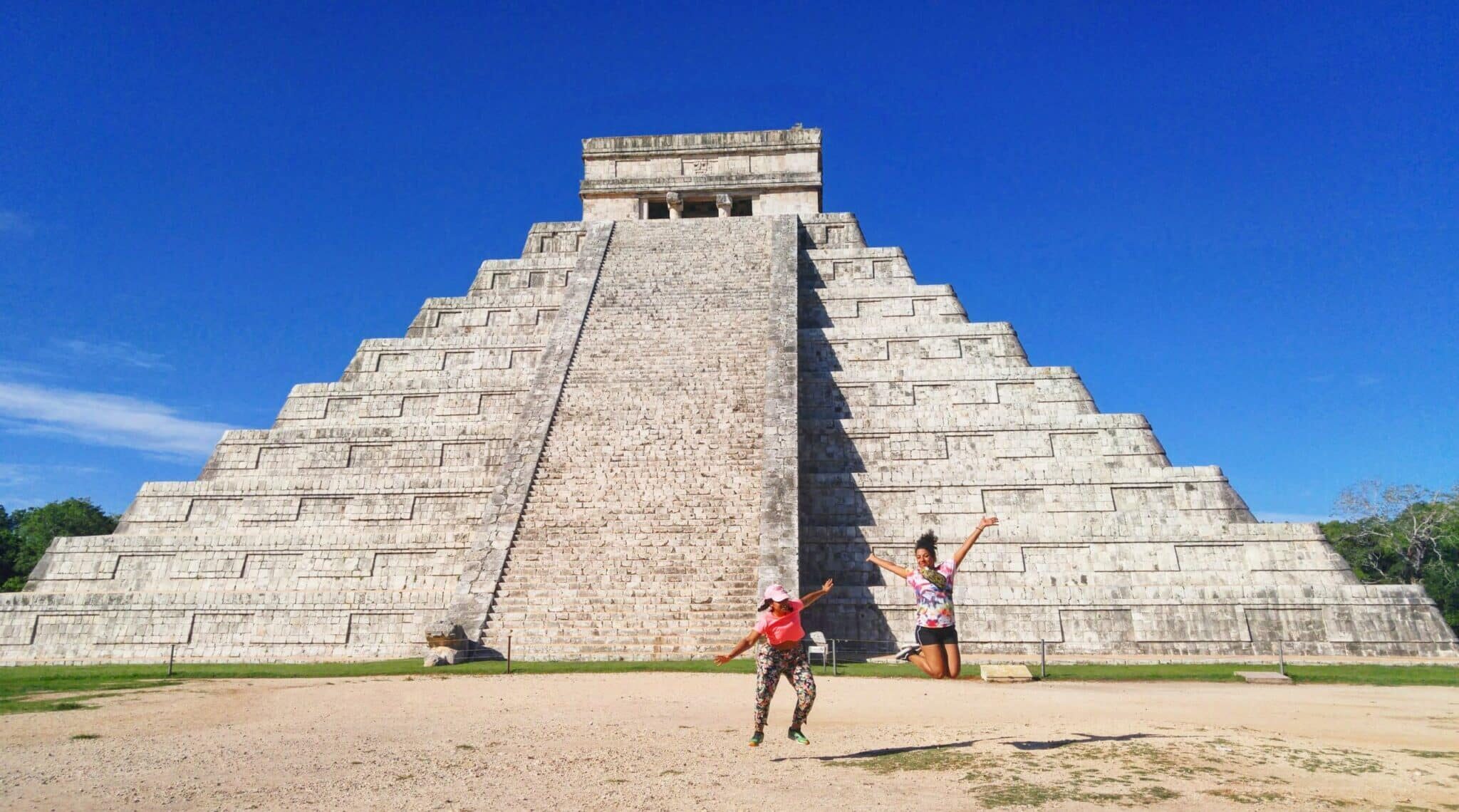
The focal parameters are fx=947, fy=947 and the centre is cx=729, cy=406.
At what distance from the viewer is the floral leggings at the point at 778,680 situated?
6.55 meters

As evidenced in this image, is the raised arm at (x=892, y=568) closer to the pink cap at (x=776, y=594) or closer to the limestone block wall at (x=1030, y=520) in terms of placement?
the pink cap at (x=776, y=594)

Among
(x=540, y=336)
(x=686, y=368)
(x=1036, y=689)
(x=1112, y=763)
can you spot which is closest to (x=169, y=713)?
(x=1112, y=763)

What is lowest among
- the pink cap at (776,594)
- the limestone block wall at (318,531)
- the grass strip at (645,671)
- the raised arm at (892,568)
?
the grass strip at (645,671)

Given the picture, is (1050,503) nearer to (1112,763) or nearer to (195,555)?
(1112,763)

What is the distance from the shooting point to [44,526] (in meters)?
42.6

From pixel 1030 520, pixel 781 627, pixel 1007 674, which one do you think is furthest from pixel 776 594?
pixel 1030 520

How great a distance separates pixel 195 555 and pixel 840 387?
12.9 metres

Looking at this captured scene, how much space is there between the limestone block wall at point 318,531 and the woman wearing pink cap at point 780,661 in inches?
402

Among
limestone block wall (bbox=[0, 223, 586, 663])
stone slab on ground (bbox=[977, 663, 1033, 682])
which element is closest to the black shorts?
stone slab on ground (bbox=[977, 663, 1033, 682])

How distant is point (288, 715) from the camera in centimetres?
Result: 826

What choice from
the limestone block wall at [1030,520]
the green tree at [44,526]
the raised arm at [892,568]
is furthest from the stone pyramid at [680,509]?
the green tree at [44,526]

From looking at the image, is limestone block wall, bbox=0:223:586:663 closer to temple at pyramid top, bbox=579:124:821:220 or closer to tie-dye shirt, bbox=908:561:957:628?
temple at pyramid top, bbox=579:124:821:220

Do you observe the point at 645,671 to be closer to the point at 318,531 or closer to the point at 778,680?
the point at 778,680

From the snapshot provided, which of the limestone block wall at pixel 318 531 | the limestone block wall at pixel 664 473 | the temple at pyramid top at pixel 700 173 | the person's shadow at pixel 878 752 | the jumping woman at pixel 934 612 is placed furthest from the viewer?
the temple at pyramid top at pixel 700 173
